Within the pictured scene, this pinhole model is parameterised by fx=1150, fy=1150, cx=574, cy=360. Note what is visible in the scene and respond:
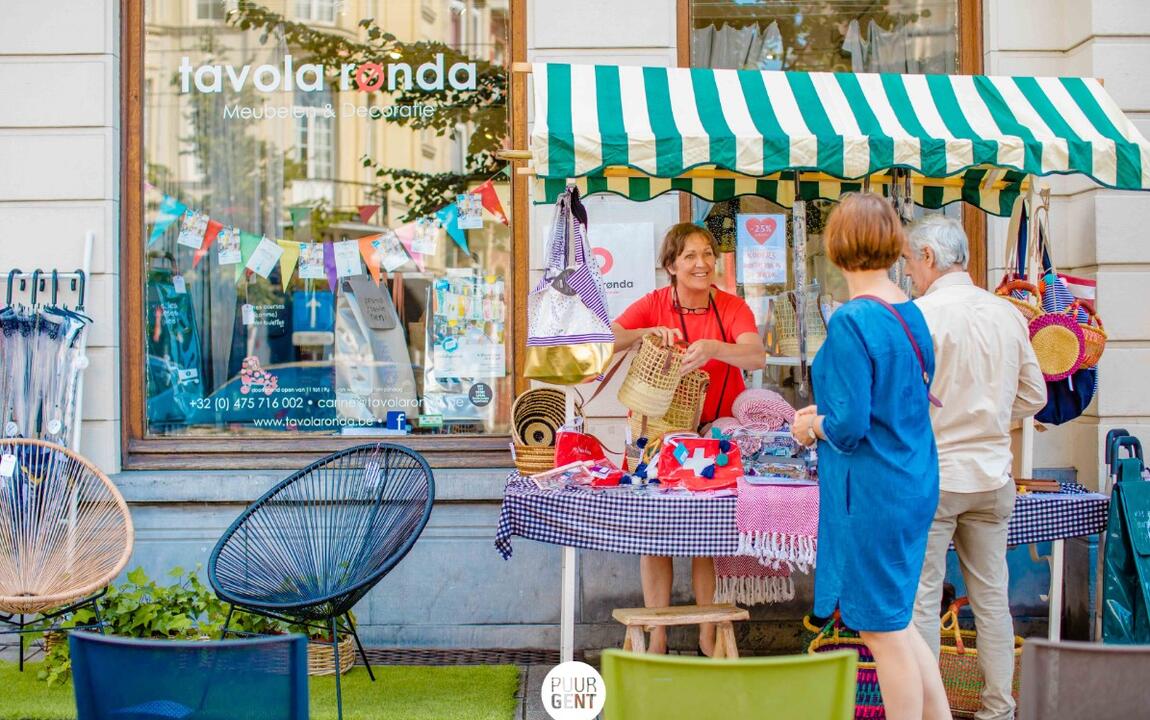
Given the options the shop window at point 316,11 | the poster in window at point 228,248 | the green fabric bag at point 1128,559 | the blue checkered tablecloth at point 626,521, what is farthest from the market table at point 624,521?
the shop window at point 316,11

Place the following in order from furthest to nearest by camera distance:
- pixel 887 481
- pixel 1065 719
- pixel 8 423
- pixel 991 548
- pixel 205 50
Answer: pixel 205 50 < pixel 8 423 < pixel 991 548 < pixel 887 481 < pixel 1065 719

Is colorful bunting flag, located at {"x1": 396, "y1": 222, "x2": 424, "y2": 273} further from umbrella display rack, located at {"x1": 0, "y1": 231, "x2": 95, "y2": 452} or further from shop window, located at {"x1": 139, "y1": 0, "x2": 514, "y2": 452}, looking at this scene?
umbrella display rack, located at {"x1": 0, "y1": 231, "x2": 95, "y2": 452}

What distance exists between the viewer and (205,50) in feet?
18.8

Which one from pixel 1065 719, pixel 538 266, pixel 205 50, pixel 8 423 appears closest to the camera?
pixel 1065 719

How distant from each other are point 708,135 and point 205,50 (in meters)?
2.96

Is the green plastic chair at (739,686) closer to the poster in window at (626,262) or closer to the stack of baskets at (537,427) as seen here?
the stack of baskets at (537,427)

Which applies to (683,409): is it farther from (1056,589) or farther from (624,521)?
(1056,589)

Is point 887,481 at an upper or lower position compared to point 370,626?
upper

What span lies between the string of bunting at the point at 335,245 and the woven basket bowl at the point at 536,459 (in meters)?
1.56

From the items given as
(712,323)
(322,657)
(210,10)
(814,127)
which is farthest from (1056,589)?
(210,10)

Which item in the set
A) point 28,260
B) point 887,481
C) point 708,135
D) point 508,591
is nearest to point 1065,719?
point 887,481

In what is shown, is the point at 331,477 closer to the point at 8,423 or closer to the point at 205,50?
the point at 8,423

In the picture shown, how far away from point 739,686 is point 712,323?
2962 mm

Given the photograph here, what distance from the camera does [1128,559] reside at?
14.3 ft
